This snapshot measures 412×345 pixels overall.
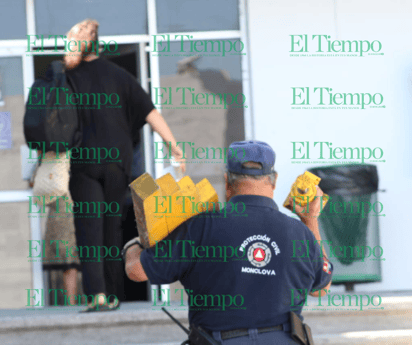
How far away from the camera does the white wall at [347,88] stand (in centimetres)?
536

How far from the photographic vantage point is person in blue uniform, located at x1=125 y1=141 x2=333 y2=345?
232cm

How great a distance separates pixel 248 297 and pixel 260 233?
0.23m

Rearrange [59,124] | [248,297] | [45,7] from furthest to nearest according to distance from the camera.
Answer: [45,7] < [59,124] < [248,297]

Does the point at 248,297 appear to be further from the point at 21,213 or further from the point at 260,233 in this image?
the point at 21,213

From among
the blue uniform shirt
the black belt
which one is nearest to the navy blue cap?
the blue uniform shirt

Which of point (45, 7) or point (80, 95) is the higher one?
point (45, 7)

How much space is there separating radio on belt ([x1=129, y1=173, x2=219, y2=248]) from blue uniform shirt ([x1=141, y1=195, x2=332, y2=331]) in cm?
4

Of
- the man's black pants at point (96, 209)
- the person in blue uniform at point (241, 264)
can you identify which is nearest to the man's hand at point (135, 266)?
the person in blue uniform at point (241, 264)

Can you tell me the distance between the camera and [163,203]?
2.23m

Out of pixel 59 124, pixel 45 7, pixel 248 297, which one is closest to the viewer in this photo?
pixel 248 297

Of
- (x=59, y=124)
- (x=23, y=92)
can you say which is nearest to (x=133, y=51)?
(x=23, y=92)

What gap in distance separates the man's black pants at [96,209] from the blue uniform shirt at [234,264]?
2.07 meters

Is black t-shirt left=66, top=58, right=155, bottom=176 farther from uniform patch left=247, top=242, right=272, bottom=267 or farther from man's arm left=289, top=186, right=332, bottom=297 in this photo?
uniform patch left=247, top=242, right=272, bottom=267

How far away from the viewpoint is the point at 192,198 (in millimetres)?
2369
